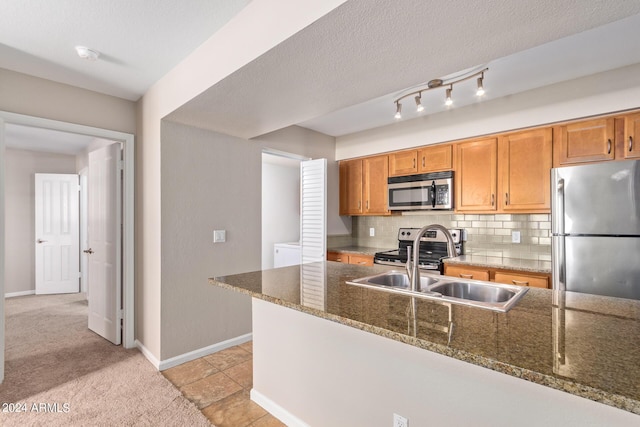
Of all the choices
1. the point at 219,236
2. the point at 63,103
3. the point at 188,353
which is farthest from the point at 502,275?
the point at 63,103

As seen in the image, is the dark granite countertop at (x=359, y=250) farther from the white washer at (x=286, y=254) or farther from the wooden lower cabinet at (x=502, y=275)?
the wooden lower cabinet at (x=502, y=275)

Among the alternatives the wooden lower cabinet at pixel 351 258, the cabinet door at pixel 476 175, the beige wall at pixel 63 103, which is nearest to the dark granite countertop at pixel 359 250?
the wooden lower cabinet at pixel 351 258

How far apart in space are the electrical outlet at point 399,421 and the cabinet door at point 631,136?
262 cm

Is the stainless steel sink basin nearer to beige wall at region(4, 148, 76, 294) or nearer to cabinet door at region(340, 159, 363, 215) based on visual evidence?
cabinet door at region(340, 159, 363, 215)

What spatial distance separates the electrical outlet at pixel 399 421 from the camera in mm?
1344

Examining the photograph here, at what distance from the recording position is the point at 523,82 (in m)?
2.60

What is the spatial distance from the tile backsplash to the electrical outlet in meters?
2.47

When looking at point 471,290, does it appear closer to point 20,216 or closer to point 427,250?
point 427,250

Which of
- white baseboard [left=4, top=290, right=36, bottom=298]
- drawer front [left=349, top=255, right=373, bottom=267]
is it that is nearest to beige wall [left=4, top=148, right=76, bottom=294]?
white baseboard [left=4, top=290, right=36, bottom=298]

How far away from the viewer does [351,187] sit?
4.28m

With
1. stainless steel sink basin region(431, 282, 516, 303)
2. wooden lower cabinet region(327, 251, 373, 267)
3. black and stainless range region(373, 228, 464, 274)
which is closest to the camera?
stainless steel sink basin region(431, 282, 516, 303)

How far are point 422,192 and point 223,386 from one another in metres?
2.74

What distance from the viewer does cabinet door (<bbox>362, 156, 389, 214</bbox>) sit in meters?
3.91

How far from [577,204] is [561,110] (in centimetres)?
97
